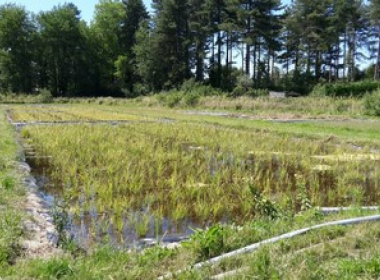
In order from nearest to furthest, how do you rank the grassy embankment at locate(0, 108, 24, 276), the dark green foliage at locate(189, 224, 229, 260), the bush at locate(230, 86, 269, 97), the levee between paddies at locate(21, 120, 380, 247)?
the grassy embankment at locate(0, 108, 24, 276) → the dark green foliage at locate(189, 224, 229, 260) → the levee between paddies at locate(21, 120, 380, 247) → the bush at locate(230, 86, 269, 97)

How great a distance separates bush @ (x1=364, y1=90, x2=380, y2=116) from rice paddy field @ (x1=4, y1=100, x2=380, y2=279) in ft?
30.2

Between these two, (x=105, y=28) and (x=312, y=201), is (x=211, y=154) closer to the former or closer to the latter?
(x=312, y=201)

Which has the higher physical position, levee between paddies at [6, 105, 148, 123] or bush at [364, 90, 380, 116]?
bush at [364, 90, 380, 116]

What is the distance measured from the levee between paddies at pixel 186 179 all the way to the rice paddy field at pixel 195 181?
2 cm

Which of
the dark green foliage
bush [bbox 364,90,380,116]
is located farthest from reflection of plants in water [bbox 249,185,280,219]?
bush [bbox 364,90,380,116]

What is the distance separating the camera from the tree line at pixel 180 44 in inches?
1806

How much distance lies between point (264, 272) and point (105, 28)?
203 ft

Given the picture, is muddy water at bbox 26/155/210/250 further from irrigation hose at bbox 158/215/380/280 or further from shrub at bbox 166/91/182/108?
shrub at bbox 166/91/182/108

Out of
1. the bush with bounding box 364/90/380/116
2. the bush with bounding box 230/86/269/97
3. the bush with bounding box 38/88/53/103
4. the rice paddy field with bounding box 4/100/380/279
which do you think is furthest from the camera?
the bush with bounding box 38/88/53/103

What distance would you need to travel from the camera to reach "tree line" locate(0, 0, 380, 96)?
151 feet

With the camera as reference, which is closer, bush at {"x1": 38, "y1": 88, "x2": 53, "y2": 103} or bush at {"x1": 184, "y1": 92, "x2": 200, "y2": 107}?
bush at {"x1": 184, "y1": 92, "x2": 200, "y2": 107}

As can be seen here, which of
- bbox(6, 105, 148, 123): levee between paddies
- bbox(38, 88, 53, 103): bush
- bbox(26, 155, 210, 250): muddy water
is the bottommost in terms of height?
bbox(26, 155, 210, 250): muddy water

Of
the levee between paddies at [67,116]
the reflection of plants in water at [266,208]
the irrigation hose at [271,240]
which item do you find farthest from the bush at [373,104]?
the irrigation hose at [271,240]

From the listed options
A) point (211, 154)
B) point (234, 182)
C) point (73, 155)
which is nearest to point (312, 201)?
point (234, 182)
